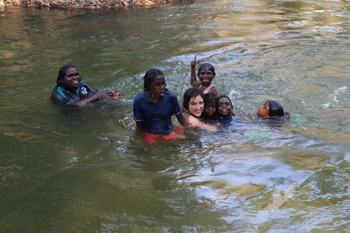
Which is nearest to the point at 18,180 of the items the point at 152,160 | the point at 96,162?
the point at 96,162

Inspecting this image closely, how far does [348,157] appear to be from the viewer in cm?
376

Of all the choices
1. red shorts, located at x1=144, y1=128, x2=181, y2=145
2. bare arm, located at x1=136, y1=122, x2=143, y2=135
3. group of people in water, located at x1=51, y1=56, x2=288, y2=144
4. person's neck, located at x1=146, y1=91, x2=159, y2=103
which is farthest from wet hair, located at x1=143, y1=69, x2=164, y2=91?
red shorts, located at x1=144, y1=128, x2=181, y2=145

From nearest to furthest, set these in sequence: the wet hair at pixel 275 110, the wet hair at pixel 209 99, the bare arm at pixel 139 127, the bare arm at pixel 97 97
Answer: the bare arm at pixel 139 127
the wet hair at pixel 209 99
the wet hair at pixel 275 110
the bare arm at pixel 97 97

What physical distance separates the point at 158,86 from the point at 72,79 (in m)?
2.41

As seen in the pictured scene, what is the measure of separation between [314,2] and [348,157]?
1830 centimetres

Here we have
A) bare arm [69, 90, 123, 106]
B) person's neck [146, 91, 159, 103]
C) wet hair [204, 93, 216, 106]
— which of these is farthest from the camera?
bare arm [69, 90, 123, 106]

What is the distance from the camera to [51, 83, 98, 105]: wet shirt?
597 centimetres

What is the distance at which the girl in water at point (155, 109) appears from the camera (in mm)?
4184

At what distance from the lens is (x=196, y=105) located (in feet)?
16.4

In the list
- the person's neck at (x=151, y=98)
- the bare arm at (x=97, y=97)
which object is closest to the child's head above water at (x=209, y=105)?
the person's neck at (x=151, y=98)

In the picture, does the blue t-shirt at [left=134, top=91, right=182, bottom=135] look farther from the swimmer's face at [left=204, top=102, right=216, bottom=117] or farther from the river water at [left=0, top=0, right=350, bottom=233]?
the swimmer's face at [left=204, top=102, right=216, bottom=117]

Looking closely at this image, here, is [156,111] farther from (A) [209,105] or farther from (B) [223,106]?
(B) [223,106]

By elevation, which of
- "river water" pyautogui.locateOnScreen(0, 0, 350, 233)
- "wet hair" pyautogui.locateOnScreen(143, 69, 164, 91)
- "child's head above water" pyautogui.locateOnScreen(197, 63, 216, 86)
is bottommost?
"river water" pyautogui.locateOnScreen(0, 0, 350, 233)

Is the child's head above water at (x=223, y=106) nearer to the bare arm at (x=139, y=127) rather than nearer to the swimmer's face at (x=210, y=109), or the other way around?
the swimmer's face at (x=210, y=109)
